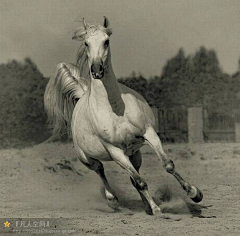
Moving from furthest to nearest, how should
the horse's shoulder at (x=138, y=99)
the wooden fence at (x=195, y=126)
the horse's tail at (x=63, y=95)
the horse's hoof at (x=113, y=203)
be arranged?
the wooden fence at (x=195, y=126), the horse's tail at (x=63, y=95), the horse's hoof at (x=113, y=203), the horse's shoulder at (x=138, y=99)

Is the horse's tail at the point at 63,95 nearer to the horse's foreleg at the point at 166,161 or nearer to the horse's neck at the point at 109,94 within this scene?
the horse's neck at the point at 109,94

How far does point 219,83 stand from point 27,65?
8.39 metres

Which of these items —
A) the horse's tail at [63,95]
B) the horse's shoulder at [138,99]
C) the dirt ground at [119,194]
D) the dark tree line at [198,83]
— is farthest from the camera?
the dark tree line at [198,83]

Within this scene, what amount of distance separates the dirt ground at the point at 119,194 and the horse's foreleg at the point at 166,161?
11.7 inches

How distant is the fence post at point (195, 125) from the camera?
55.0 ft

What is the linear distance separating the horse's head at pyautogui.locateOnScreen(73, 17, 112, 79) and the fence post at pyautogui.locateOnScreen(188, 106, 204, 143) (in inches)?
462

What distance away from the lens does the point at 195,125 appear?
1700 cm

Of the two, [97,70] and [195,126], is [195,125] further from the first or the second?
[97,70]

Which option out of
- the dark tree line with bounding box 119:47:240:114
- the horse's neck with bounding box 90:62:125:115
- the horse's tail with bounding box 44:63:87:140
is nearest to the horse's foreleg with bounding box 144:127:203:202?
the horse's neck with bounding box 90:62:125:115

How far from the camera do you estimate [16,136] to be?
16.0m

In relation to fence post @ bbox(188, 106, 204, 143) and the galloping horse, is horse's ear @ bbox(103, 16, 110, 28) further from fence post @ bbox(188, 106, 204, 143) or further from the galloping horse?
fence post @ bbox(188, 106, 204, 143)

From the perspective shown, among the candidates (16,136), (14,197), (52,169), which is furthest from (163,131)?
(14,197)

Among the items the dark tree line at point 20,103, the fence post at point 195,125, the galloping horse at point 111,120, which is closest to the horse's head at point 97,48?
the galloping horse at point 111,120

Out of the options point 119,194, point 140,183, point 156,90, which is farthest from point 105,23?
point 156,90
